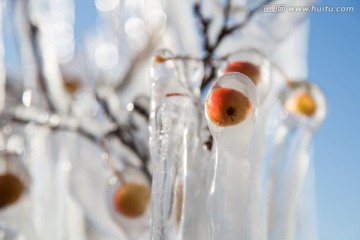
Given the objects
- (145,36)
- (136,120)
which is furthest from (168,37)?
(136,120)

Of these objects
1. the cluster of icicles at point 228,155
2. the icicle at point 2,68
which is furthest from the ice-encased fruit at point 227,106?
the icicle at point 2,68

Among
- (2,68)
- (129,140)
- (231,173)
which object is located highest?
(2,68)

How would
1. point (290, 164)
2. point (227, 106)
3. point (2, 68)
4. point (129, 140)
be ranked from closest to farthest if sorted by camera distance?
point (227, 106), point (290, 164), point (129, 140), point (2, 68)

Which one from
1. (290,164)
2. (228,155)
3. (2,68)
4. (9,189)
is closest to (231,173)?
(228,155)

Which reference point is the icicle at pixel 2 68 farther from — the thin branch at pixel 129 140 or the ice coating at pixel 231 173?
the ice coating at pixel 231 173

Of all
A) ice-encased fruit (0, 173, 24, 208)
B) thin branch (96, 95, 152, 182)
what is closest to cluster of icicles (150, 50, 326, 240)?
thin branch (96, 95, 152, 182)

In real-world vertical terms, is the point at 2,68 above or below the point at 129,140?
above

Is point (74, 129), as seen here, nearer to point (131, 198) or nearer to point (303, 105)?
point (131, 198)
